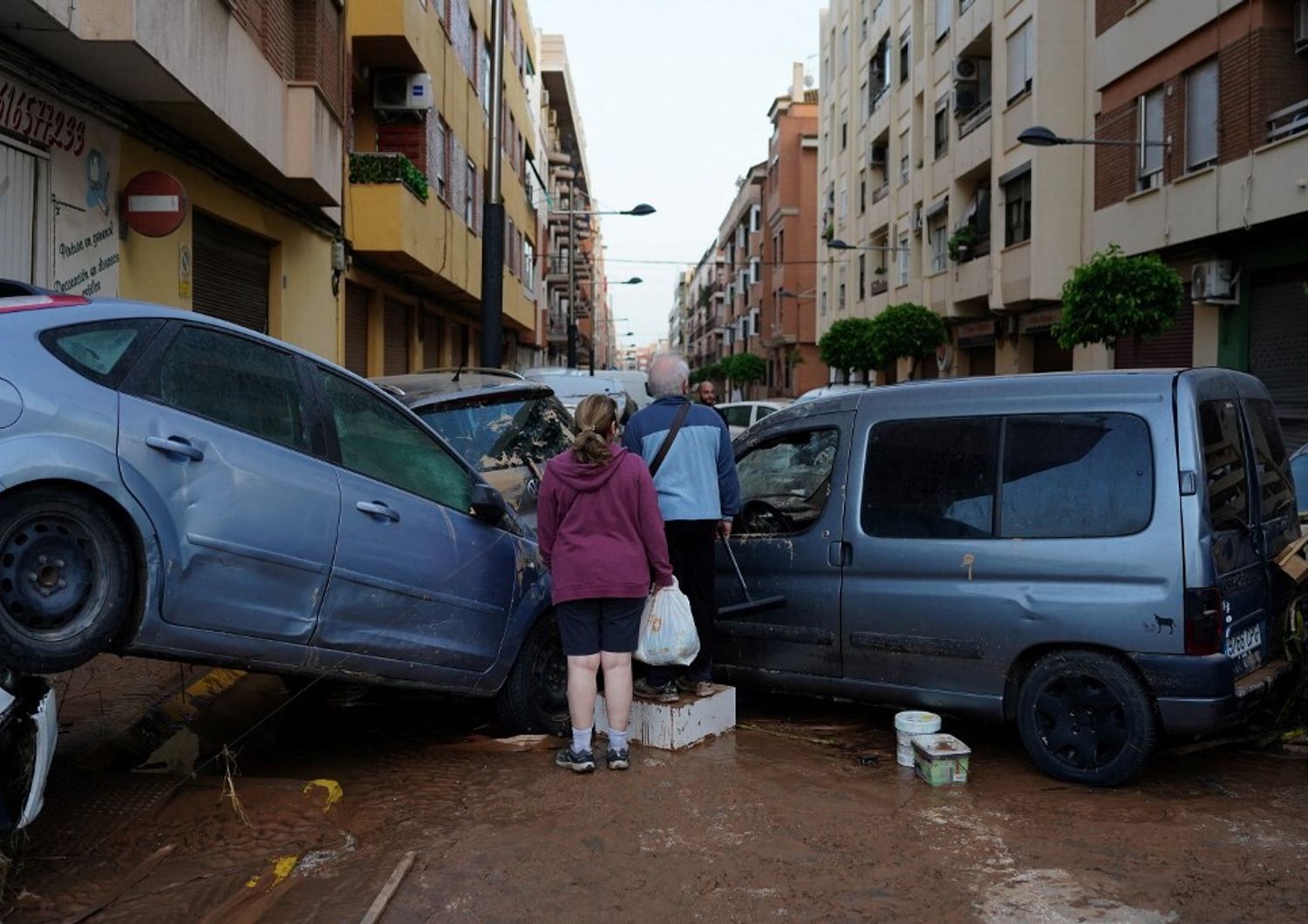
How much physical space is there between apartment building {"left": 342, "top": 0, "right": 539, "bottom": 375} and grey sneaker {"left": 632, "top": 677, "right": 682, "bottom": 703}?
38.6ft

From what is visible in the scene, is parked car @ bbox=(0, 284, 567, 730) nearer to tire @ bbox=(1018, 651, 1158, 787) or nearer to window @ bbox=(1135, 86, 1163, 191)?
tire @ bbox=(1018, 651, 1158, 787)

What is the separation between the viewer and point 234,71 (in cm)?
1030

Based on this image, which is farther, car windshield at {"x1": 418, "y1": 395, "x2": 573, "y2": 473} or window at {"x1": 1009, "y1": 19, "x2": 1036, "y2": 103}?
window at {"x1": 1009, "y1": 19, "x2": 1036, "y2": 103}

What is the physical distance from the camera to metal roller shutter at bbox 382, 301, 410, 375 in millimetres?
21047

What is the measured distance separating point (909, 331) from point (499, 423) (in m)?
25.8

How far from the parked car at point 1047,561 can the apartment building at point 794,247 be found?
1889 inches

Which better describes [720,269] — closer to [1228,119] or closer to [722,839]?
[1228,119]

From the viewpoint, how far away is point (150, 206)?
9.58 meters

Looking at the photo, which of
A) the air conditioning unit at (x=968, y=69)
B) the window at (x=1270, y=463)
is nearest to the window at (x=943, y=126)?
the air conditioning unit at (x=968, y=69)

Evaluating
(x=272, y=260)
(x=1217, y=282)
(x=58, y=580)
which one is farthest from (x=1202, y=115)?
(x=58, y=580)

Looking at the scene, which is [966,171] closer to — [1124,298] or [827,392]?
[827,392]

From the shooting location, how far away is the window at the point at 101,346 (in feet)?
12.6

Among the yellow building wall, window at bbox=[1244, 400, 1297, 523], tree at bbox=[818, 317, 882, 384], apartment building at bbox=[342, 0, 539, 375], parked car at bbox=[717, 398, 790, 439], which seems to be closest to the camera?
window at bbox=[1244, 400, 1297, 523]

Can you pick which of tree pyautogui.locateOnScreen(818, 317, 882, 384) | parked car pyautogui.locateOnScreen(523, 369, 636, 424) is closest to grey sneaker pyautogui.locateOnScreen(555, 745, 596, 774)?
parked car pyautogui.locateOnScreen(523, 369, 636, 424)
